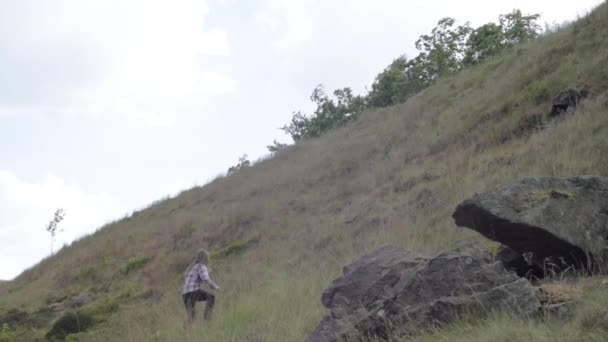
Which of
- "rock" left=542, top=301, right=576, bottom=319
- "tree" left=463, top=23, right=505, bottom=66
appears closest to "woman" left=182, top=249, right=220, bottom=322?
"rock" left=542, top=301, right=576, bottom=319

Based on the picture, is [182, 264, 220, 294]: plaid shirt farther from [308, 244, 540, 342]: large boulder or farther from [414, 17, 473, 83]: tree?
[414, 17, 473, 83]: tree

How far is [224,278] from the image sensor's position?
12.5 metres

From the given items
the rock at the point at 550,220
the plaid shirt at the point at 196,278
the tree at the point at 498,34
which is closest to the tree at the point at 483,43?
the tree at the point at 498,34

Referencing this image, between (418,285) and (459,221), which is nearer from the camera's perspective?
(418,285)

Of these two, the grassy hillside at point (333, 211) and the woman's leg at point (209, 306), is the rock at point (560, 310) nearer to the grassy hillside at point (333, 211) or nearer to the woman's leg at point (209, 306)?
the grassy hillside at point (333, 211)

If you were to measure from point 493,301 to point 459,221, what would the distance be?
1.75m

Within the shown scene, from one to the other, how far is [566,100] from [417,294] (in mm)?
8537

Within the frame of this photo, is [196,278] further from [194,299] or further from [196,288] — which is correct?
[194,299]

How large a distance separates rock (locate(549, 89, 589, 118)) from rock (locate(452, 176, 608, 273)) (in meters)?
6.60

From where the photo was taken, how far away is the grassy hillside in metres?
9.36

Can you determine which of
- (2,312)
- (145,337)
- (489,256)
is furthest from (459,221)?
(2,312)

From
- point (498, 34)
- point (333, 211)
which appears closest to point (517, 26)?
point (498, 34)

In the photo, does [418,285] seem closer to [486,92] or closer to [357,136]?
[486,92]

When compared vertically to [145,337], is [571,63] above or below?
above
